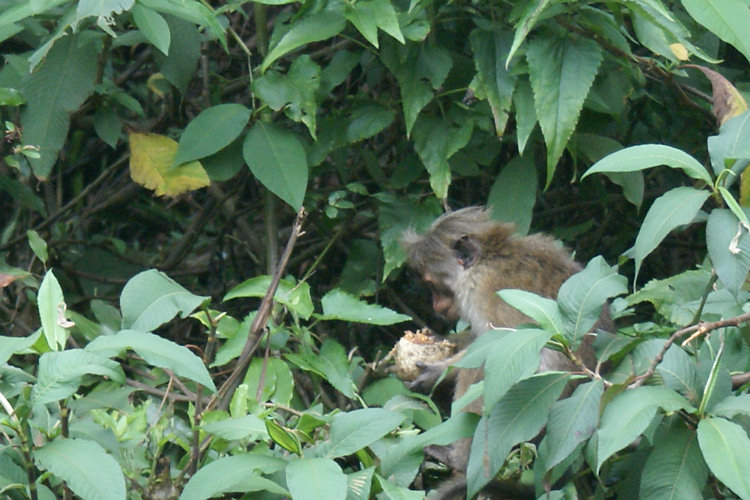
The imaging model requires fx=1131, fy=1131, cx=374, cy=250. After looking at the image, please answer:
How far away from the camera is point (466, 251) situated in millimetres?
4566

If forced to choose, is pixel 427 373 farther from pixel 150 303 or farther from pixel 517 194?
pixel 150 303

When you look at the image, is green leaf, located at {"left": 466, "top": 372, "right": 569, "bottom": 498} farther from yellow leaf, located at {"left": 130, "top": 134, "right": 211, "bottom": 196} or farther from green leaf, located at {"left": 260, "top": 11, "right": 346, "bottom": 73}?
yellow leaf, located at {"left": 130, "top": 134, "right": 211, "bottom": 196}

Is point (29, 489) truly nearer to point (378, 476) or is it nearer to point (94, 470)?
point (94, 470)

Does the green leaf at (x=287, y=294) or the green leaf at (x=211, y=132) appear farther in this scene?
the green leaf at (x=211, y=132)

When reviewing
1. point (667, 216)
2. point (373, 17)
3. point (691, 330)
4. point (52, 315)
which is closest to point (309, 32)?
point (373, 17)

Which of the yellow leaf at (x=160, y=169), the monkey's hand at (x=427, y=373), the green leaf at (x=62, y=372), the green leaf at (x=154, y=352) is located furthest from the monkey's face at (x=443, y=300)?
the green leaf at (x=62, y=372)

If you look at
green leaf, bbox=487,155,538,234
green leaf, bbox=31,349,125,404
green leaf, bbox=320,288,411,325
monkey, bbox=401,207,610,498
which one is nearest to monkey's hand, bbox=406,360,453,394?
monkey, bbox=401,207,610,498

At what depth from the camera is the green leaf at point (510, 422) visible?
2840mm

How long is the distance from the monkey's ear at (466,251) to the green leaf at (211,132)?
981 mm

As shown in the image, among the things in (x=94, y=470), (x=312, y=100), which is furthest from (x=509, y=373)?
(x=312, y=100)

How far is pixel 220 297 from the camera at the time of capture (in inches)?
219

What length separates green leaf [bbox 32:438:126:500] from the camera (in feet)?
8.45

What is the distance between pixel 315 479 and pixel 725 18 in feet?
7.42

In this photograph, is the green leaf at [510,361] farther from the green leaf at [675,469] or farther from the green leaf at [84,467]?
the green leaf at [84,467]
